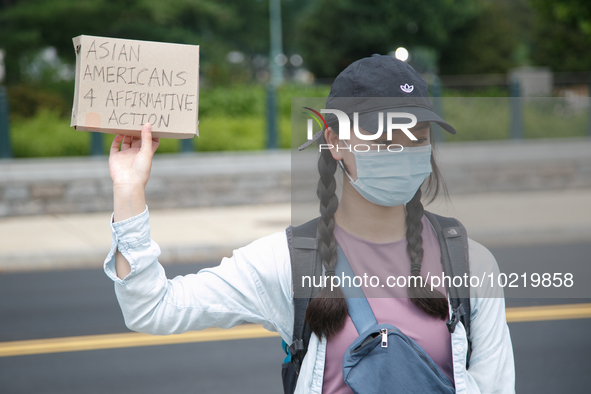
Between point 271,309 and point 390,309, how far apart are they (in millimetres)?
341

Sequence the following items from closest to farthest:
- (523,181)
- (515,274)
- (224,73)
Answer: (515,274) < (523,181) < (224,73)

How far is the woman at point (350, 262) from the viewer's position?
1631 mm

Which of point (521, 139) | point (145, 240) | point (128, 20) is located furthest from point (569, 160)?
point (128, 20)

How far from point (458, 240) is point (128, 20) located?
72.3 feet

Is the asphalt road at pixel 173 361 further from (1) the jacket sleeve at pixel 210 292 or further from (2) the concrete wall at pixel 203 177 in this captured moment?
(2) the concrete wall at pixel 203 177

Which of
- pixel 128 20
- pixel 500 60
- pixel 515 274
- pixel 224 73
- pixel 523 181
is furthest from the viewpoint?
pixel 500 60

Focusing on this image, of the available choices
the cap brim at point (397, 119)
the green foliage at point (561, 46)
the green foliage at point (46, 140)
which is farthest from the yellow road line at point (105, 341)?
the green foliage at point (561, 46)

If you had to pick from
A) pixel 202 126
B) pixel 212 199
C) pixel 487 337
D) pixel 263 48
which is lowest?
pixel 487 337

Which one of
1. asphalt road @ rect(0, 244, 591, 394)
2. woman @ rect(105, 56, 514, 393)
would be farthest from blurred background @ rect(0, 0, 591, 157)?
asphalt road @ rect(0, 244, 591, 394)

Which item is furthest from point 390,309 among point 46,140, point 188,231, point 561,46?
point 561,46

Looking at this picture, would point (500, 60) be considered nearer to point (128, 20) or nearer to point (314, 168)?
point (128, 20)

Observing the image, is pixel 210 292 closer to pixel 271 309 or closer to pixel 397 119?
pixel 271 309

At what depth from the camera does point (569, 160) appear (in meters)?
11.7

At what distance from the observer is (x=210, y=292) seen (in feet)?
5.73
